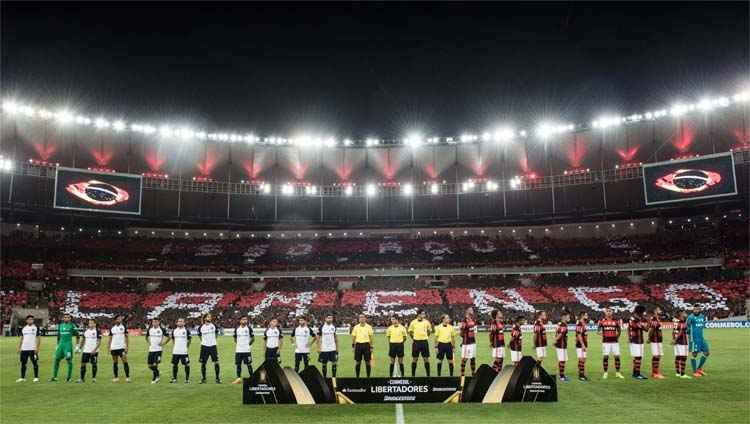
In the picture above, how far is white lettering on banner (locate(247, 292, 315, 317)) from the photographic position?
56.0 m

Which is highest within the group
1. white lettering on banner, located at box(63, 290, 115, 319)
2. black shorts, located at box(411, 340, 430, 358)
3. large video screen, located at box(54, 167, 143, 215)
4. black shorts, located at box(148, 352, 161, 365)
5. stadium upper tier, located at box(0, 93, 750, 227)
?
stadium upper tier, located at box(0, 93, 750, 227)

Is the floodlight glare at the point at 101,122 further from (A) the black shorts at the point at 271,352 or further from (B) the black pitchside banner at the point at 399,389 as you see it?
(B) the black pitchside banner at the point at 399,389

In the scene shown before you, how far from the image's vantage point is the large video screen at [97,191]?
55.2 metres

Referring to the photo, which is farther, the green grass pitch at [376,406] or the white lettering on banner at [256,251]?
the white lettering on banner at [256,251]

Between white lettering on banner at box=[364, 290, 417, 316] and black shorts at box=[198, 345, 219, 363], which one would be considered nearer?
black shorts at box=[198, 345, 219, 363]

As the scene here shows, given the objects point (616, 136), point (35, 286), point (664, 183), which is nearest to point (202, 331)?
point (35, 286)

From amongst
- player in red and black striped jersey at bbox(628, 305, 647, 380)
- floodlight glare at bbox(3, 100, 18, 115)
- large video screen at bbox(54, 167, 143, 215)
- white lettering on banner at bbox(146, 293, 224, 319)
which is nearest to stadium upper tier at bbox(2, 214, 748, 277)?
white lettering on banner at bbox(146, 293, 224, 319)

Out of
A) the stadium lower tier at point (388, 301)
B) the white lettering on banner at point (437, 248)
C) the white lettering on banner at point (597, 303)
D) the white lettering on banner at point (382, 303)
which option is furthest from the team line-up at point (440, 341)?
the white lettering on banner at point (437, 248)

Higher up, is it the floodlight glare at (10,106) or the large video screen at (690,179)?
the floodlight glare at (10,106)

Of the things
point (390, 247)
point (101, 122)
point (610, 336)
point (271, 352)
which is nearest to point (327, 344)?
point (271, 352)

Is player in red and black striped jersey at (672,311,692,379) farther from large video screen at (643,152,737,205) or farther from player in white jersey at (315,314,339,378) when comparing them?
large video screen at (643,152,737,205)

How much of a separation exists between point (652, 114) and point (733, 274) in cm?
1906

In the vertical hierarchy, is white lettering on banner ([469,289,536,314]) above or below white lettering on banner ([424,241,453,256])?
below

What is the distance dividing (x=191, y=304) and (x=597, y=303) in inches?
1643
